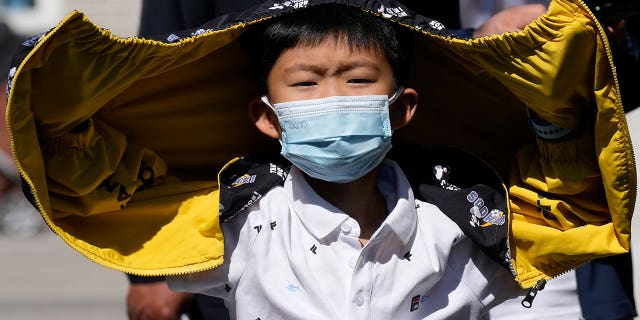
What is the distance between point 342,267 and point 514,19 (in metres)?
0.71

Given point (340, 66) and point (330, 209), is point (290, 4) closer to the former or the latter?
point (340, 66)

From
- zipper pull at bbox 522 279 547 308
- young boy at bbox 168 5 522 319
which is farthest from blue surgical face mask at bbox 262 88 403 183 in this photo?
zipper pull at bbox 522 279 547 308

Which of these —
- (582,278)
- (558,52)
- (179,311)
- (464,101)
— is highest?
(558,52)

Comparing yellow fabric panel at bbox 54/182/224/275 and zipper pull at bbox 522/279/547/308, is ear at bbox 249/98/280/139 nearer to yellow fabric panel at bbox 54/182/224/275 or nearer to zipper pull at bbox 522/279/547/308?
yellow fabric panel at bbox 54/182/224/275

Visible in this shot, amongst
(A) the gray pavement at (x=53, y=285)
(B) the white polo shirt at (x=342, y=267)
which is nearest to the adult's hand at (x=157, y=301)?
(B) the white polo shirt at (x=342, y=267)

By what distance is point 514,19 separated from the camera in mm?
2906

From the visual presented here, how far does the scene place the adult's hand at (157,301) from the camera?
12.4 ft

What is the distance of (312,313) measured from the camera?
2875 millimetres

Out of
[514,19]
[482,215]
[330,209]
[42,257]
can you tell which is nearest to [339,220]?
[330,209]

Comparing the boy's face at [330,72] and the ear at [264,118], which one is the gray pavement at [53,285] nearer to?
the ear at [264,118]

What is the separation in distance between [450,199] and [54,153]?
952 mm

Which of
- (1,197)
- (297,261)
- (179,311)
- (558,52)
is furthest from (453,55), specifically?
(1,197)

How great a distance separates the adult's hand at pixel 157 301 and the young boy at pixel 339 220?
0.79 meters

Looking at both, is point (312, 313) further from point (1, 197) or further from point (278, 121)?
point (1, 197)
